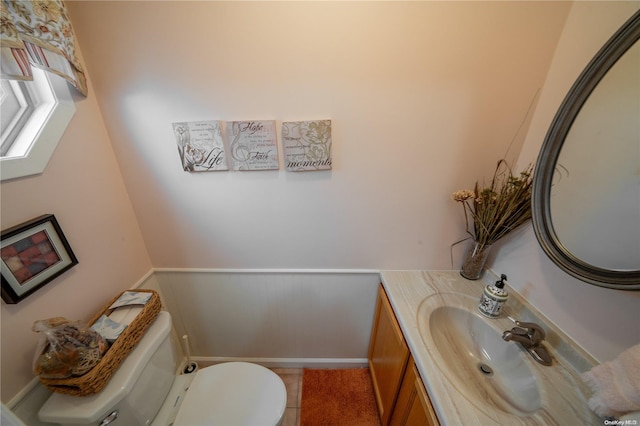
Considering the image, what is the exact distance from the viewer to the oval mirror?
1.92ft

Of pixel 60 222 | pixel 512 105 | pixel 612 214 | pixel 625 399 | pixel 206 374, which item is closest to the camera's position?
pixel 625 399

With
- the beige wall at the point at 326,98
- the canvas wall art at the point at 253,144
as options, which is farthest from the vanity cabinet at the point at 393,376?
the canvas wall art at the point at 253,144

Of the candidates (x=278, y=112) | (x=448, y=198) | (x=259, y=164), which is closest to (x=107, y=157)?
(x=259, y=164)

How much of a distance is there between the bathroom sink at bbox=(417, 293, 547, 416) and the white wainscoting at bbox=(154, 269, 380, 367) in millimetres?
358

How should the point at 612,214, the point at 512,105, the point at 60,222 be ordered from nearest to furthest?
the point at 612,214 < the point at 60,222 < the point at 512,105

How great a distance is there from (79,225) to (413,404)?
1.44m

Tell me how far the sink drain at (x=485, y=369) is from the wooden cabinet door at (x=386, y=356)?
289mm

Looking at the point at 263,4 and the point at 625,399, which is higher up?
the point at 263,4

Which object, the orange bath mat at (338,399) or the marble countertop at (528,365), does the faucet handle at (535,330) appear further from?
the orange bath mat at (338,399)

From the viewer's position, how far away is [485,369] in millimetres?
818

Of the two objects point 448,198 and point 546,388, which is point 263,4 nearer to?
point 448,198

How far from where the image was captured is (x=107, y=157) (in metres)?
0.91

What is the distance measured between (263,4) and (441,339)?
1497 mm

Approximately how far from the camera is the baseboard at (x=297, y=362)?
4.66 feet
